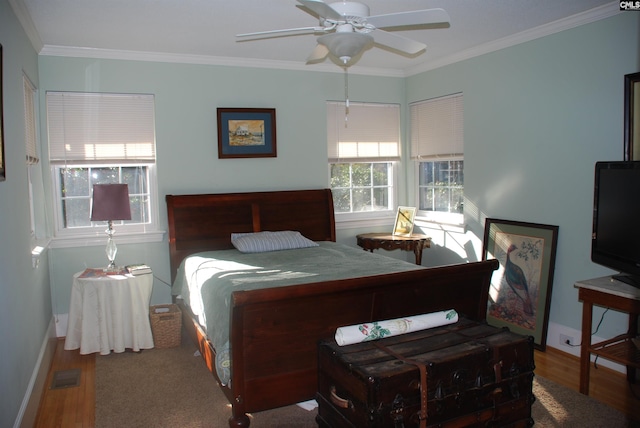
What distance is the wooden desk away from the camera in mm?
2818

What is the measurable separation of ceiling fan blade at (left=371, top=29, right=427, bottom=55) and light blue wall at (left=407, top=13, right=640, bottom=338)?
4.82ft

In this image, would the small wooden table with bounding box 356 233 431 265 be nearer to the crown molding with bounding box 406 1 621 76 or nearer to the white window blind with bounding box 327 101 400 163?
the white window blind with bounding box 327 101 400 163

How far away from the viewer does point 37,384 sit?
3135mm

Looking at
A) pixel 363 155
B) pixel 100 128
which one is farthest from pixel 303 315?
pixel 363 155

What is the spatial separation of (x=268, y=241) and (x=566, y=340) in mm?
2416

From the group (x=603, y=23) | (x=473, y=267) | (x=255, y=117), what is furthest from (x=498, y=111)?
(x=255, y=117)

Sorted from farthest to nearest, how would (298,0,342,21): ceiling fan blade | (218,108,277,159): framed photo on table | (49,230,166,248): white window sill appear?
(218,108,277,159): framed photo on table < (49,230,166,248): white window sill < (298,0,342,21): ceiling fan blade

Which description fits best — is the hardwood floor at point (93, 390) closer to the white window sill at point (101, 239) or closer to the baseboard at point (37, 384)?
the baseboard at point (37, 384)

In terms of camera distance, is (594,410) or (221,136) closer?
(594,410)

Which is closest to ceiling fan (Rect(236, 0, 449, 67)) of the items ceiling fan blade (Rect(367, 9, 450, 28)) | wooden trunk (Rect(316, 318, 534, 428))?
ceiling fan blade (Rect(367, 9, 450, 28))

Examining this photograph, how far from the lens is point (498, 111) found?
4309mm

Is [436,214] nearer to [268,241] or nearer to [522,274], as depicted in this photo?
[522,274]

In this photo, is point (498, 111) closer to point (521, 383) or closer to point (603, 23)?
point (603, 23)

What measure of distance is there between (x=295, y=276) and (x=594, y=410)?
73.7 inches
